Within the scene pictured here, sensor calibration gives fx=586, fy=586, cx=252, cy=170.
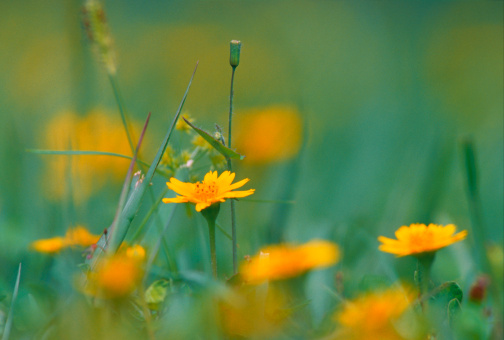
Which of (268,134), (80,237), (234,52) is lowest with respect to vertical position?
(268,134)

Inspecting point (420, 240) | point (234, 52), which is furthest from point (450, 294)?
point (234, 52)

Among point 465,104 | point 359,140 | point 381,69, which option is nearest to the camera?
point 359,140

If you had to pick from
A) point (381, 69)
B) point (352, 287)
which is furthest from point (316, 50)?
point (352, 287)

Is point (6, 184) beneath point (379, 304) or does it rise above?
beneath

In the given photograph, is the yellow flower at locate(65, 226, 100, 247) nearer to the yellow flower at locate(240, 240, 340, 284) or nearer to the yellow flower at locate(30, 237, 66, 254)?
the yellow flower at locate(30, 237, 66, 254)

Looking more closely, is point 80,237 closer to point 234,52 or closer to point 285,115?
point 234,52

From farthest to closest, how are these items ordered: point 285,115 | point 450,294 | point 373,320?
point 285,115, point 450,294, point 373,320

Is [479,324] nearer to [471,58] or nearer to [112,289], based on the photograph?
[112,289]
